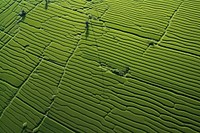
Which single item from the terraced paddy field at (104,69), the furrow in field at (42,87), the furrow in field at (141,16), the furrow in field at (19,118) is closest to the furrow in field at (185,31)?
the terraced paddy field at (104,69)

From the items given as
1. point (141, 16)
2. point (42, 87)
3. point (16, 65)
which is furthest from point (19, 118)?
point (141, 16)

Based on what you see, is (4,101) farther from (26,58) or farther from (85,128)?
(85,128)

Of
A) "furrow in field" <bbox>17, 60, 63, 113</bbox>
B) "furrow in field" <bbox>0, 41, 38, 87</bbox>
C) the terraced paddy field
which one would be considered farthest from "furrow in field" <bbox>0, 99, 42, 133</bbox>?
"furrow in field" <bbox>0, 41, 38, 87</bbox>

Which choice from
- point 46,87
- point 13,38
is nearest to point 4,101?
point 46,87

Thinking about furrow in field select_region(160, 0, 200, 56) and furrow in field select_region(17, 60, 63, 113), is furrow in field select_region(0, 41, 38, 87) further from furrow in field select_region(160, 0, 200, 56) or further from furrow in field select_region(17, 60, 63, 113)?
furrow in field select_region(160, 0, 200, 56)

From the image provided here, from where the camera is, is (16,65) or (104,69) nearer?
(104,69)

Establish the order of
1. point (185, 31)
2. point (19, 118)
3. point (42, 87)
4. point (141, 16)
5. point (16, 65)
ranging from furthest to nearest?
1. point (16, 65)
2. point (141, 16)
3. point (42, 87)
4. point (185, 31)
5. point (19, 118)

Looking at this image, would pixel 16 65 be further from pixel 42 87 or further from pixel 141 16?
pixel 141 16

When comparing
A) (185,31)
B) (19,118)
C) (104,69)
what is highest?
(185,31)

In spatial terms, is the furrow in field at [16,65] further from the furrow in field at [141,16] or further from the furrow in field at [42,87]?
the furrow in field at [141,16]

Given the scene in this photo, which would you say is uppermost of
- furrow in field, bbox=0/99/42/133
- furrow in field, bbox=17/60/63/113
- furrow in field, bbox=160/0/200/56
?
furrow in field, bbox=160/0/200/56
